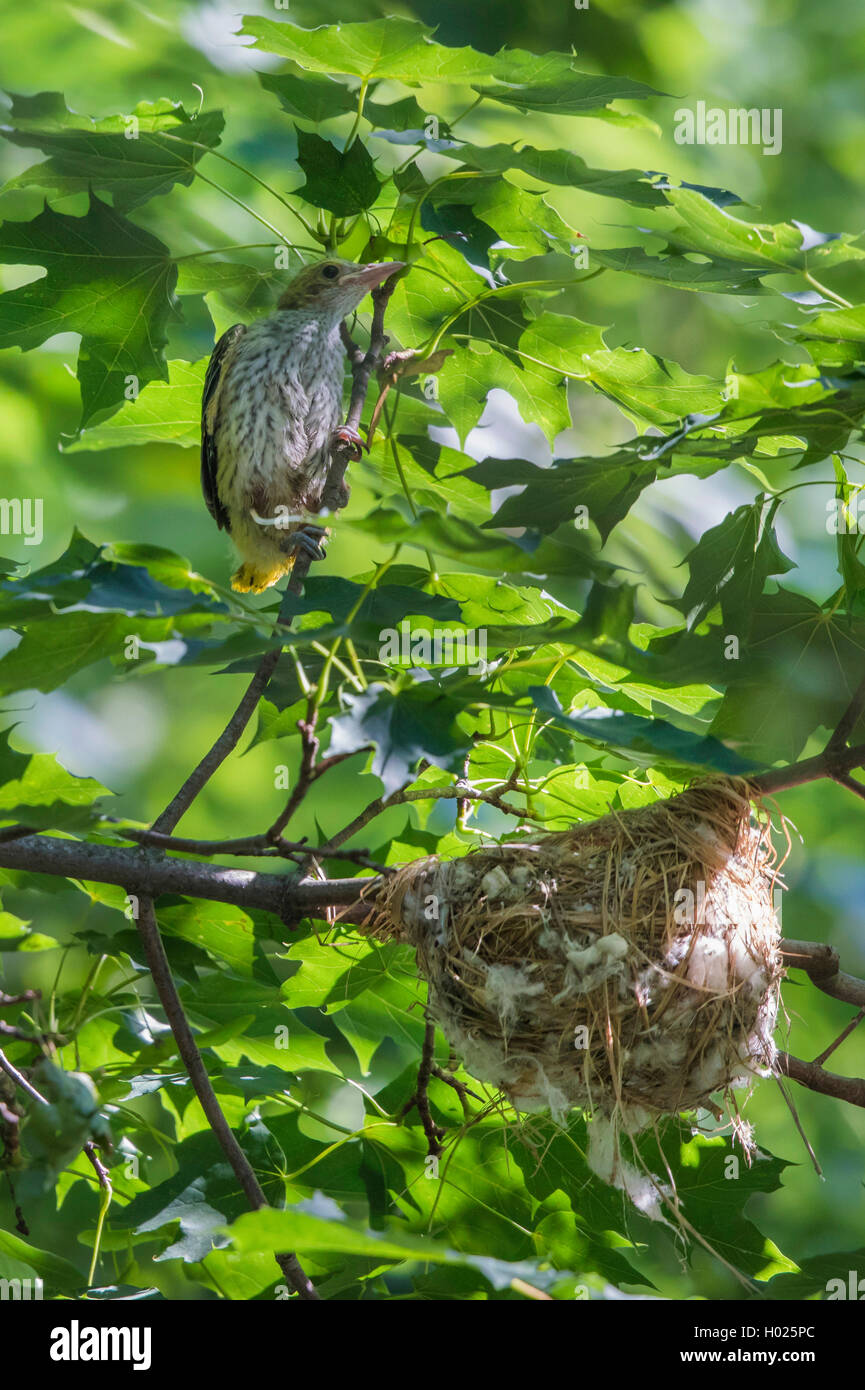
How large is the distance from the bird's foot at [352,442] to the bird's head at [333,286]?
330 millimetres

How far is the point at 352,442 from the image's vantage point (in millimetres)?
2232

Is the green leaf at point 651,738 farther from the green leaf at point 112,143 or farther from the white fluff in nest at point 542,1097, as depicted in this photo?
the green leaf at point 112,143

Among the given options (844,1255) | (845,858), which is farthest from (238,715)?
(845,858)

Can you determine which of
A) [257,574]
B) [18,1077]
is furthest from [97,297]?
[18,1077]

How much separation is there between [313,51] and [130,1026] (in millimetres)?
1777

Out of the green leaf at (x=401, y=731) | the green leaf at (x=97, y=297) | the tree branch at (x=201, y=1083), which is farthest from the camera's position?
the green leaf at (x=97, y=297)

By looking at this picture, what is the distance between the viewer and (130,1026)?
2.23 m

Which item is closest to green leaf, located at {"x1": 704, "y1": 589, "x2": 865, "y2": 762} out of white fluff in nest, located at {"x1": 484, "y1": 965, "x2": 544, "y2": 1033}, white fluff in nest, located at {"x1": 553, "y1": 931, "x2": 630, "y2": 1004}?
white fluff in nest, located at {"x1": 553, "y1": 931, "x2": 630, "y2": 1004}

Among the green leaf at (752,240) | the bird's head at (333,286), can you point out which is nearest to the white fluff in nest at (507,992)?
the green leaf at (752,240)

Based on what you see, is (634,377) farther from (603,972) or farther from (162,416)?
(162,416)

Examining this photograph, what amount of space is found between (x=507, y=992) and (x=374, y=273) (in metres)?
1.51

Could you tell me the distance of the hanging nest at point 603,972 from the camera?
5.59 ft

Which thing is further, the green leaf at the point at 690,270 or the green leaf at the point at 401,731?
the green leaf at the point at 690,270
